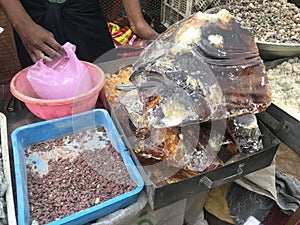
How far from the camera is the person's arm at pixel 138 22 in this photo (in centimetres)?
126

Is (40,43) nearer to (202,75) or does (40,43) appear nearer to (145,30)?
(145,30)

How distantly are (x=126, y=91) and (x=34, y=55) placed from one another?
0.34m

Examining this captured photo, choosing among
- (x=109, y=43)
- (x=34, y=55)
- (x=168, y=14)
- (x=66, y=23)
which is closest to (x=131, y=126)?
(x=34, y=55)

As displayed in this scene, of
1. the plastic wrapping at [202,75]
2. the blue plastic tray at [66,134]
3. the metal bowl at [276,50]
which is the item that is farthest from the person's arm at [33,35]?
the metal bowl at [276,50]

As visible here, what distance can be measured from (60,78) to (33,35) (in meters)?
0.21

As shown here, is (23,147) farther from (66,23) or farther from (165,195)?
(66,23)

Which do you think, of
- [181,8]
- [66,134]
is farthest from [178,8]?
[66,134]

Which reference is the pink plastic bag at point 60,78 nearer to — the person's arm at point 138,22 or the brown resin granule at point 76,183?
the brown resin granule at point 76,183

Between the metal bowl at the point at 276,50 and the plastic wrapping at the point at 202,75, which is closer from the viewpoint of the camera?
the plastic wrapping at the point at 202,75

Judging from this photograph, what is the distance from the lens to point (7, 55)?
217cm

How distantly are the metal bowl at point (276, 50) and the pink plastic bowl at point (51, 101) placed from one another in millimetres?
603

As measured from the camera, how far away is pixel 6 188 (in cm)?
80

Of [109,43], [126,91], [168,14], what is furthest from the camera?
Result: [168,14]

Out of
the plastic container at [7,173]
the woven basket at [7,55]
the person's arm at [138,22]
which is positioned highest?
the person's arm at [138,22]
